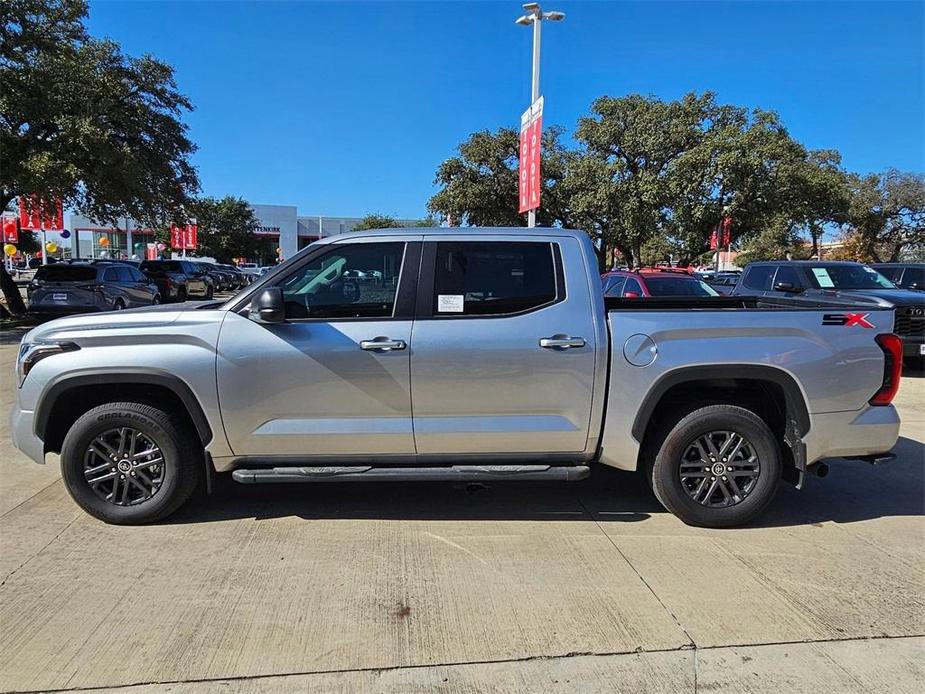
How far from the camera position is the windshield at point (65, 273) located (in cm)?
1470

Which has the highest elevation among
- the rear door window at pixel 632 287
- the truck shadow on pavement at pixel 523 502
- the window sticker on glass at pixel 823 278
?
the window sticker on glass at pixel 823 278

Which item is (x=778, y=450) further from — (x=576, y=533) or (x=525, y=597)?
(x=525, y=597)

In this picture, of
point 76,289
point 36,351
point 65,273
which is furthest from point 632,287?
point 65,273

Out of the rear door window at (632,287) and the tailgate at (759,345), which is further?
the rear door window at (632,287)

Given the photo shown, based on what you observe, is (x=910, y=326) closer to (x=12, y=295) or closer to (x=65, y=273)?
(x=65, y=273)

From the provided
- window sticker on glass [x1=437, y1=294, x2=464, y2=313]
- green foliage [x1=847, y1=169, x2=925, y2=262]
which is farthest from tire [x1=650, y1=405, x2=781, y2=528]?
green foliage [x1=847, y1=169, x2=925, y2=262]

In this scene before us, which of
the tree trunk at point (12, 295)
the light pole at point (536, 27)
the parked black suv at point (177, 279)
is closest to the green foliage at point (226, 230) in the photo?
the parked black suv at point (177, 279)

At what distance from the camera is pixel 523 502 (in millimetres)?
4660

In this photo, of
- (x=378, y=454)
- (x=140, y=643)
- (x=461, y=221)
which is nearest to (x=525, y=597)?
(x=378, y=454)

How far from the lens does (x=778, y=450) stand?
4125 mm

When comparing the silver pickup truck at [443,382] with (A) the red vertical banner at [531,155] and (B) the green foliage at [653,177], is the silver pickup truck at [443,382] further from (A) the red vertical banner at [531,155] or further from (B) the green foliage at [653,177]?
(B) the green foliage at [653,177]

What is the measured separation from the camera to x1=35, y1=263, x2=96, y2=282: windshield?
1470 cm

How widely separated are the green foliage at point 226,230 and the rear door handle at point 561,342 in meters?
60.6

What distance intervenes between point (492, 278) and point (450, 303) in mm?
332
